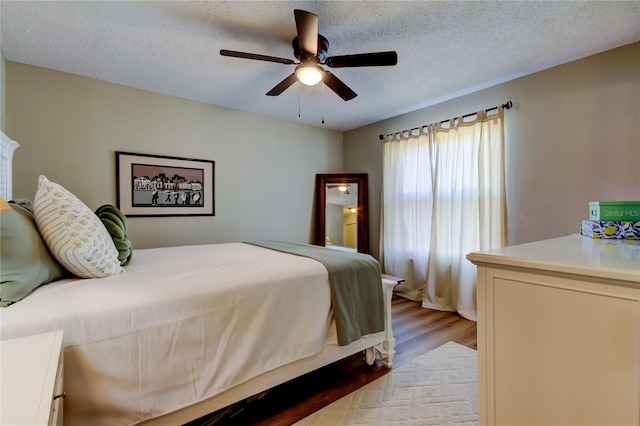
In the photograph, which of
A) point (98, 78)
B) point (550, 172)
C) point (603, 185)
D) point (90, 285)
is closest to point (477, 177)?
point (550, 172)

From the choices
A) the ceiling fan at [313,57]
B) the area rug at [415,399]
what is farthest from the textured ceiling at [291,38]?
the area rug at [415,399]

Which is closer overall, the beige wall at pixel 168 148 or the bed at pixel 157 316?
the bed at pixel 157 316

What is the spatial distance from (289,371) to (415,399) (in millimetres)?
832

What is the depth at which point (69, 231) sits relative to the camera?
4.16ft

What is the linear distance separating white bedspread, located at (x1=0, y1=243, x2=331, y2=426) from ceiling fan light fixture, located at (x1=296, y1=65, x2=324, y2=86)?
1.34 metres

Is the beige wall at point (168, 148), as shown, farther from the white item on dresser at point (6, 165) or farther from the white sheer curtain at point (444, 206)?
the white sheer curtain at point (444, 206)

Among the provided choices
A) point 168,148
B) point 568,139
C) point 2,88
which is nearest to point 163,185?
point 168,148

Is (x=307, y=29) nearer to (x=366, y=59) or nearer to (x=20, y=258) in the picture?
(x=366, y=59)

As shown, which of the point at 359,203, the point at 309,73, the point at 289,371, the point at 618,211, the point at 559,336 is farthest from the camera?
the point at 359,203

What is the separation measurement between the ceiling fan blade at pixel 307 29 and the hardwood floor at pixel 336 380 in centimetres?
226

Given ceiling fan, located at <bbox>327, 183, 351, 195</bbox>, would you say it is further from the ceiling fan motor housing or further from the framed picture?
the ceiling fan motor housing

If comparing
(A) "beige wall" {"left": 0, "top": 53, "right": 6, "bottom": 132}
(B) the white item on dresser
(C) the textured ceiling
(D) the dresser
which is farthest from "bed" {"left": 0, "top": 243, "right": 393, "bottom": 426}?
(A) "beige wall" {"left": 0, "top": 53, "right": 6, "bottom": 132}

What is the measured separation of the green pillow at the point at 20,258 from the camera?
103cm

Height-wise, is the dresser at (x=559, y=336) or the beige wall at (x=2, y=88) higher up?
the beige wall at (x=2, y=88)
